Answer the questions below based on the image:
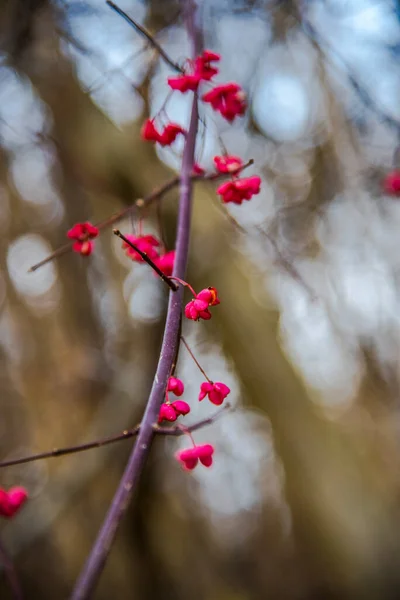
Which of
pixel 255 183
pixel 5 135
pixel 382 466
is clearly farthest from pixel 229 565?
pixel 255 183

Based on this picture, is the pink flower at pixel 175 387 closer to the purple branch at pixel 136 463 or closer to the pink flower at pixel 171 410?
the pink flower at pixel 171 410

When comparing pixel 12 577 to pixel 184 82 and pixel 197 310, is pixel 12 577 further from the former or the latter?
pixel 184 82

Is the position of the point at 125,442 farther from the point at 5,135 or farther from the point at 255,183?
the point at 255,183

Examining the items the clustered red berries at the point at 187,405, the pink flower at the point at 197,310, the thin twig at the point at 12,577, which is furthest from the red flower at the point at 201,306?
the thin twig at the point at 12,577

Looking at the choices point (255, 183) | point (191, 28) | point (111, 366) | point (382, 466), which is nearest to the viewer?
point (255, 183)

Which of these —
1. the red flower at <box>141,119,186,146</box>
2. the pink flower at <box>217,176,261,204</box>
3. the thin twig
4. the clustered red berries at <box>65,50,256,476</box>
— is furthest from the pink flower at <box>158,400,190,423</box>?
the red flower at <box>141,119,186,146</box>

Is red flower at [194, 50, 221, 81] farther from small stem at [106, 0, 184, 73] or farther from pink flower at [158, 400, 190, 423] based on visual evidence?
pink flower at [158, 400, 190, 423]

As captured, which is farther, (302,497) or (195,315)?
(302,497)
